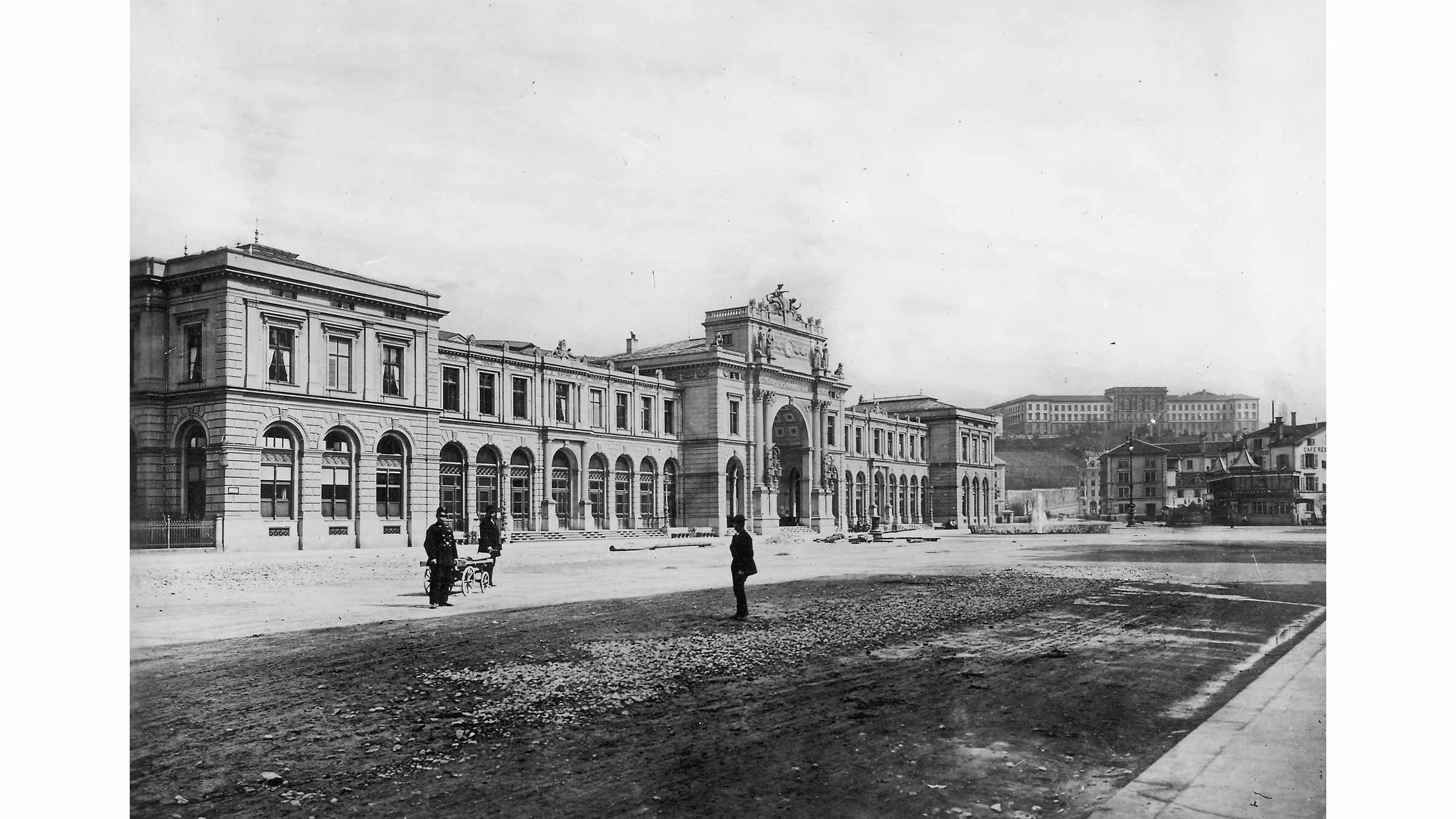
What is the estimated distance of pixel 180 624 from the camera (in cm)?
579

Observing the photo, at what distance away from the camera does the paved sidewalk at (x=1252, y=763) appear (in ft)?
17.0

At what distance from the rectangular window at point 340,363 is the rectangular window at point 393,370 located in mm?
278

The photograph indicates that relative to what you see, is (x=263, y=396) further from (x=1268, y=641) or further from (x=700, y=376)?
(x=1268, y=641)

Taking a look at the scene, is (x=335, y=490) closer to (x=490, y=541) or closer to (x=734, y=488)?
(x=490, y=541)

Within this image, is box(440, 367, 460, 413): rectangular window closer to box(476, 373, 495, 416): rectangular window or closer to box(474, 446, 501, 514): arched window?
box(476, 373, 495, 416): rectangular window

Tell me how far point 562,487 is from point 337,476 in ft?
19.2

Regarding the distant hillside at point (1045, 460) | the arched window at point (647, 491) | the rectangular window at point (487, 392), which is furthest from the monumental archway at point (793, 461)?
the distant hillside at point (1045, 460)

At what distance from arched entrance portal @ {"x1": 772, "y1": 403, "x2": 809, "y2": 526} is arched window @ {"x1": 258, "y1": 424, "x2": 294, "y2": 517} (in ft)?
71.1

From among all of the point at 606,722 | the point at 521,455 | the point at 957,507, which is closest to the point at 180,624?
the point at 606,722

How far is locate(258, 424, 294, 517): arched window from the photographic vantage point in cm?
734

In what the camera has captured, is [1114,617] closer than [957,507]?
Yes

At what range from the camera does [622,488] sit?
15070mm

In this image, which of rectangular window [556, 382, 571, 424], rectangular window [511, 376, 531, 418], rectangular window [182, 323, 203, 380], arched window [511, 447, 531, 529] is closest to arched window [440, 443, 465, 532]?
arched window [511, 447, 531, 529]

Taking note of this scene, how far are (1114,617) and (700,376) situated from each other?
6077 mm
